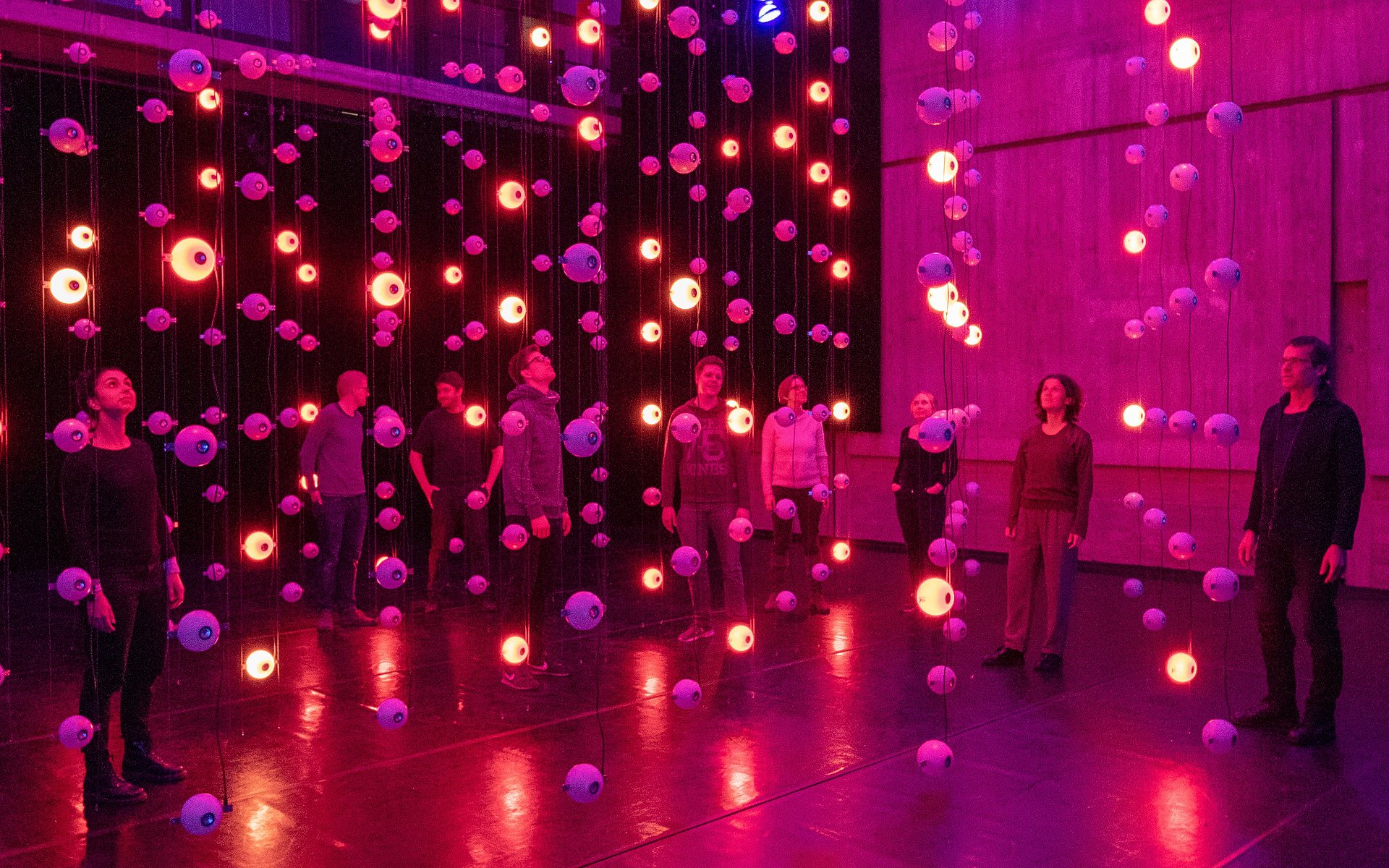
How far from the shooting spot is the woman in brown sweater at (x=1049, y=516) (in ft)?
19.2

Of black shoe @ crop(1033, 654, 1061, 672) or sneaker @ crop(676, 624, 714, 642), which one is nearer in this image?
black shoe @ crop(1033, 654, 1061, 672)

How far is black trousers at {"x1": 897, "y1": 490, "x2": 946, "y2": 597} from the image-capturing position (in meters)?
7.66

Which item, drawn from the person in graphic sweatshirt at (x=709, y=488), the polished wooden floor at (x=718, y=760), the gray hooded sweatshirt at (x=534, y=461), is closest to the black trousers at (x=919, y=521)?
the polished wooden floor at (x=718, y=760)

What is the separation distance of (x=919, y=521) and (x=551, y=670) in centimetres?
288

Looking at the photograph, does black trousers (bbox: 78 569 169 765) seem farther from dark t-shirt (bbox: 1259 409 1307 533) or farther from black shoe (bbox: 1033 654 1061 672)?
dark t-shirt (bbox: 1259 409 1307 533)

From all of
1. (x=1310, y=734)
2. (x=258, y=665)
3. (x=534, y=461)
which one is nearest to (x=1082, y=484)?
(x=1310, y=734)

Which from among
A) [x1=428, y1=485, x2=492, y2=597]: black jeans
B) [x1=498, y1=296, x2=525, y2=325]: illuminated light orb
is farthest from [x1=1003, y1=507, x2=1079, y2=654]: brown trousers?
[x1=428, y1=485, x2=492, y2=597]: black jeans

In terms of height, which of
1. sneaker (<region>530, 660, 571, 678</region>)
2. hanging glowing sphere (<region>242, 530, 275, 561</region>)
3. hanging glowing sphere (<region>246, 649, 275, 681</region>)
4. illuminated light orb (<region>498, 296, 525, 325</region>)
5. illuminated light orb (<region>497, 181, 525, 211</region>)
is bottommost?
sneaker (<region>530, 660, 571, 678</region>)

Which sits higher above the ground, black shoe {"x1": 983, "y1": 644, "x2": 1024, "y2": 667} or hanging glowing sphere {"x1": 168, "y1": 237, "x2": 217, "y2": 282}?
hanging glowing sphere {"x1": 168, "y1": 237, "x2": 217, "y2": 282}

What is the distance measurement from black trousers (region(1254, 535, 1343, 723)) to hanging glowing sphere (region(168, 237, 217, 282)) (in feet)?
13.9

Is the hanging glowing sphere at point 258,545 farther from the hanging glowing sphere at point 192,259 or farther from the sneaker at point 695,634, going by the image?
the sneaker at point 695,634

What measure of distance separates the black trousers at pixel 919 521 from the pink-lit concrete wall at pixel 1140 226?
2540 millimetres

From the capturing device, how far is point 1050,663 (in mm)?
5906

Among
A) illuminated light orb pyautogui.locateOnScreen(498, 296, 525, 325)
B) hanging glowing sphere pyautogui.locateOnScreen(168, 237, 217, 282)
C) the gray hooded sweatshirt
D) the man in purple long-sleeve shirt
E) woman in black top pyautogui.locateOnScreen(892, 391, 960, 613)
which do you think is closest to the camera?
hanging glowing sphere pyautogui.locateOnScreen(168, 237, 217, 282)
